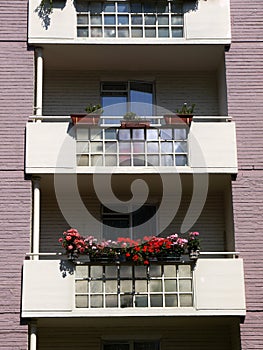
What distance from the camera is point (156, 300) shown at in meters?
17.4

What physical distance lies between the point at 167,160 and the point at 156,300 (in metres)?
3.49

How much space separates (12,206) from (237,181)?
214 inches

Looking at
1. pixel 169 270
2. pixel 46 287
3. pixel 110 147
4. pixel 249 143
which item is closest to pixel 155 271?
pixel 169 270

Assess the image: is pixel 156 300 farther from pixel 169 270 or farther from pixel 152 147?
pixel 152 147

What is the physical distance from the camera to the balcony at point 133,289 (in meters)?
17.2

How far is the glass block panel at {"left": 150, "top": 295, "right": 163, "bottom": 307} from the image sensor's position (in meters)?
17.4

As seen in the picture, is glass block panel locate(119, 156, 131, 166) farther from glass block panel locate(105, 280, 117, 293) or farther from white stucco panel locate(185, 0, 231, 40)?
white stucco panel locate(185, 0, 231, 40)

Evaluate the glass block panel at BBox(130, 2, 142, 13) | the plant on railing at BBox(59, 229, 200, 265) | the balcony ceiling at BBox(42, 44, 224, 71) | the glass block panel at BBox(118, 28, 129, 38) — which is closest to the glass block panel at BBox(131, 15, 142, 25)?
the glass block panel at BBox(130, 2, 142, 13)

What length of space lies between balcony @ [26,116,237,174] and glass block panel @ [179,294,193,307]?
302cm

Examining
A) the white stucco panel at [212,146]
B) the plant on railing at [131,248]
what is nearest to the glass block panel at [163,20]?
the white stucco panel at [212,146]

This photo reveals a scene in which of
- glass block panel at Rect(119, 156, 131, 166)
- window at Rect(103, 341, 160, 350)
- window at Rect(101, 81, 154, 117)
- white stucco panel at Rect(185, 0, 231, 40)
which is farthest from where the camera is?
window at Rect(101, 81, 154, 117)

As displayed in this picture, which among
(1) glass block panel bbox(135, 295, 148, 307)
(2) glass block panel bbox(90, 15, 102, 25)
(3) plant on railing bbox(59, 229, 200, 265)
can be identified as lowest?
(1) glass block panel bbox(135, 295, 148, 307)

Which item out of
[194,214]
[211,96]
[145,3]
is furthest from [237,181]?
[145,3]

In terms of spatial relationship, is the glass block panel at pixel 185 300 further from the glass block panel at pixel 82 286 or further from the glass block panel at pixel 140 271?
the glass block panel at pixel 82 286
